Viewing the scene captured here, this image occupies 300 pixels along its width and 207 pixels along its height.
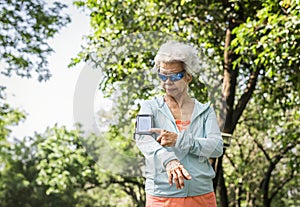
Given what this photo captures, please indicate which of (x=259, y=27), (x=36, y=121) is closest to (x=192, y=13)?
(x=259, y=27)

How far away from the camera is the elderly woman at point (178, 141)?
7.60 feet

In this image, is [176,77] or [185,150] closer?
[185,150]

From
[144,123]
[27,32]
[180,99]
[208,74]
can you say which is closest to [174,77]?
[180,99]

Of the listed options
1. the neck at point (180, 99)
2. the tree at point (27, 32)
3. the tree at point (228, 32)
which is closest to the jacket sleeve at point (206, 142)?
the neck at point (180, 99)

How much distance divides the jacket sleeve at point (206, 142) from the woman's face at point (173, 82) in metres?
0.15

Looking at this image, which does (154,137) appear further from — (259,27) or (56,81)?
(56,81)

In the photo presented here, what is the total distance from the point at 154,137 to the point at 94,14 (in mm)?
4498

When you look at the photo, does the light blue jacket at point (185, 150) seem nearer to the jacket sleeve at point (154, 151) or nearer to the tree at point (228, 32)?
the jacket sleeve at point (154, 151)

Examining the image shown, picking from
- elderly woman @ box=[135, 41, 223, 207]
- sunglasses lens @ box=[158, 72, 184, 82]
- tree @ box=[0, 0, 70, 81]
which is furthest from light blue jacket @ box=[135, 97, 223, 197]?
A: tree @ box=[0, 0, 70, 81]

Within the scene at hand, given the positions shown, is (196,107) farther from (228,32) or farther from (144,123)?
(228,32)

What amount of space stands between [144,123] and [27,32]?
20.2 ft

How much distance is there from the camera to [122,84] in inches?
143

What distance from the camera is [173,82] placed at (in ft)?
8.07

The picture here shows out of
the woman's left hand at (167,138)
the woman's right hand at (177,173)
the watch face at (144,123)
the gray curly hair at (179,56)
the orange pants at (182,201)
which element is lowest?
the orange pants at (182,201)
